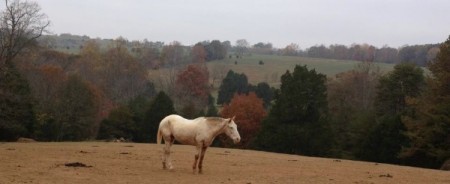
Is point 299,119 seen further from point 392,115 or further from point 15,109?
point 15,109

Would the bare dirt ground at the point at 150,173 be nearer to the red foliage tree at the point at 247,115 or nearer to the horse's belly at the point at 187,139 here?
the horse's belly at the point at 187,139

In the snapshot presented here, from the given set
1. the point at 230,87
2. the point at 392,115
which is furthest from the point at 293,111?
the point at 230,87

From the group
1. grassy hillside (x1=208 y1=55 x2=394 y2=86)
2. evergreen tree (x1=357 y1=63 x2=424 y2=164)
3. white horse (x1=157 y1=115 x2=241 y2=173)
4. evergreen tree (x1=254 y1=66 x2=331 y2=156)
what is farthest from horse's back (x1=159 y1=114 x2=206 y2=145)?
grassy hillside (x1=208 y1=55 x2=394 y2=86)

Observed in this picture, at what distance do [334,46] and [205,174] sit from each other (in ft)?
608

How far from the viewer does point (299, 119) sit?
60.8 m

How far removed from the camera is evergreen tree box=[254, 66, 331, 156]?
192ft

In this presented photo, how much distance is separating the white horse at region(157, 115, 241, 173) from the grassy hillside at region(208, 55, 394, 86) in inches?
4490

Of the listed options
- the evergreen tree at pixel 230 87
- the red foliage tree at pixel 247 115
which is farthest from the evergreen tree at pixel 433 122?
the evergreen tree at pixel 230 87

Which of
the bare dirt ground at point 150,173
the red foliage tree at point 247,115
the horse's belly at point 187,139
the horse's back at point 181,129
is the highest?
the horse's back at point 181,129

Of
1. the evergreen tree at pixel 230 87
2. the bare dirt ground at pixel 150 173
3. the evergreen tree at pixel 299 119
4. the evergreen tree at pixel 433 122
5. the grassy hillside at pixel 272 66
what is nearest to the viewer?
the bare dirt ground at pixel 150 173

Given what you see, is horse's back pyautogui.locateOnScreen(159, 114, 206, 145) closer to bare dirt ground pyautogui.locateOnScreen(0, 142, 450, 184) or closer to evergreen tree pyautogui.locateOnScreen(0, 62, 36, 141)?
bare dirt ground pyautogui.locateOnScreen(0, 142, 450, 184)

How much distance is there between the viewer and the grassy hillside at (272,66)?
140125mm

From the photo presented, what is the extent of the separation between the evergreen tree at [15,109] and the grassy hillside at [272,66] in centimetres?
8497

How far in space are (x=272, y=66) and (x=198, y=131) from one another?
139124 mm
